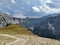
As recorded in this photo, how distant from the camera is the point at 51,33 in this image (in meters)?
60.5

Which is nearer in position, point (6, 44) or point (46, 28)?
point (6, 44)

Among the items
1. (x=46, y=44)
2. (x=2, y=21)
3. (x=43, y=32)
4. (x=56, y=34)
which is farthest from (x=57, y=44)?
(x=2, y=21)

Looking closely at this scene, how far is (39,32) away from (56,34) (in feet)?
23.6

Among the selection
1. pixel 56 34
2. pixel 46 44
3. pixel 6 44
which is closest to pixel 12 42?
pixel 6 44

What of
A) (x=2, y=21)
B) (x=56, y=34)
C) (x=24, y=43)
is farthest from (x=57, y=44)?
(x=2, y=21)

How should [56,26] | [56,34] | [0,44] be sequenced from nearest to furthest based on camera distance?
[0,44] → [56,34] → [56,26]

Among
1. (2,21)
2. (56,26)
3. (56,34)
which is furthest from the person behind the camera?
(2,21)

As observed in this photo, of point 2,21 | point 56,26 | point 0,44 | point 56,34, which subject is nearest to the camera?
point 0,44

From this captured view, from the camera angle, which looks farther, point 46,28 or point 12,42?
point 46,28

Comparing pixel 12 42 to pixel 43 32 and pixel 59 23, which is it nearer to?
pixel 43 32

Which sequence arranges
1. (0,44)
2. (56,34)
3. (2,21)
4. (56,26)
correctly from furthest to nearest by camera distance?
(2,21), (56,26), (56,34), (0,44)

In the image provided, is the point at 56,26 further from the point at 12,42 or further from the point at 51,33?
the point at 12,42

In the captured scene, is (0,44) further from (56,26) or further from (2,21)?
(2,21)

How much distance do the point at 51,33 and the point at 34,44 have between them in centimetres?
2047
